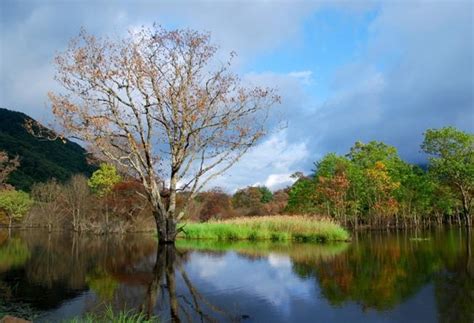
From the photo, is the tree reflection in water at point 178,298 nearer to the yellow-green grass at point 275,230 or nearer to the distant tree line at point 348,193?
the yellow-green grass at point 275,230

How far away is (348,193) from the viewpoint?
43688 millimetres

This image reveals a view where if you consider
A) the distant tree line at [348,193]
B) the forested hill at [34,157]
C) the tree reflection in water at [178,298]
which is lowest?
the tree reflection in water at [178,298]

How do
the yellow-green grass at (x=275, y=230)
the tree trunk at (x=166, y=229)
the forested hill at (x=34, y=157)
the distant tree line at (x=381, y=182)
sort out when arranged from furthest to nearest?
the forested hill at (x=34, y=157)
the distant tree line at (x=381, y=182)
the yellow-green grass at (x=275, y=230)
the tree trunk at (x=166, y=229)

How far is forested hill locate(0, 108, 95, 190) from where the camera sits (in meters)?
78.7

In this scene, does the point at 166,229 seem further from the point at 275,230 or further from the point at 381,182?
the point at 381,182

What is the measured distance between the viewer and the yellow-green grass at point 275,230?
21.4 m

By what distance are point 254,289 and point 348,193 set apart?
3714cm

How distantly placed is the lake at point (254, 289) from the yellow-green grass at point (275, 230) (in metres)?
8.56

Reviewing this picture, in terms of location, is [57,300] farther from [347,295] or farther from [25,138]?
[25,138]

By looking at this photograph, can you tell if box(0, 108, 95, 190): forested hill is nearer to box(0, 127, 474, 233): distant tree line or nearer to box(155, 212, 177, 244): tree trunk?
box(0, 127, 474, 233): distant tree line

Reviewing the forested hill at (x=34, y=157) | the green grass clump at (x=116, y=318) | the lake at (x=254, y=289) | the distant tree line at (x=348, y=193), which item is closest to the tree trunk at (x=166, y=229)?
the lake at (x=254, y=289)

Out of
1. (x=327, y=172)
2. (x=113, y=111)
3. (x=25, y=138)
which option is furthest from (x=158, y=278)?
(x=25, y=138)

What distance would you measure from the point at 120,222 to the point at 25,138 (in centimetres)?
6508

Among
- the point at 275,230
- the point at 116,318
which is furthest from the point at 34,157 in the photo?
the point at 116,318
